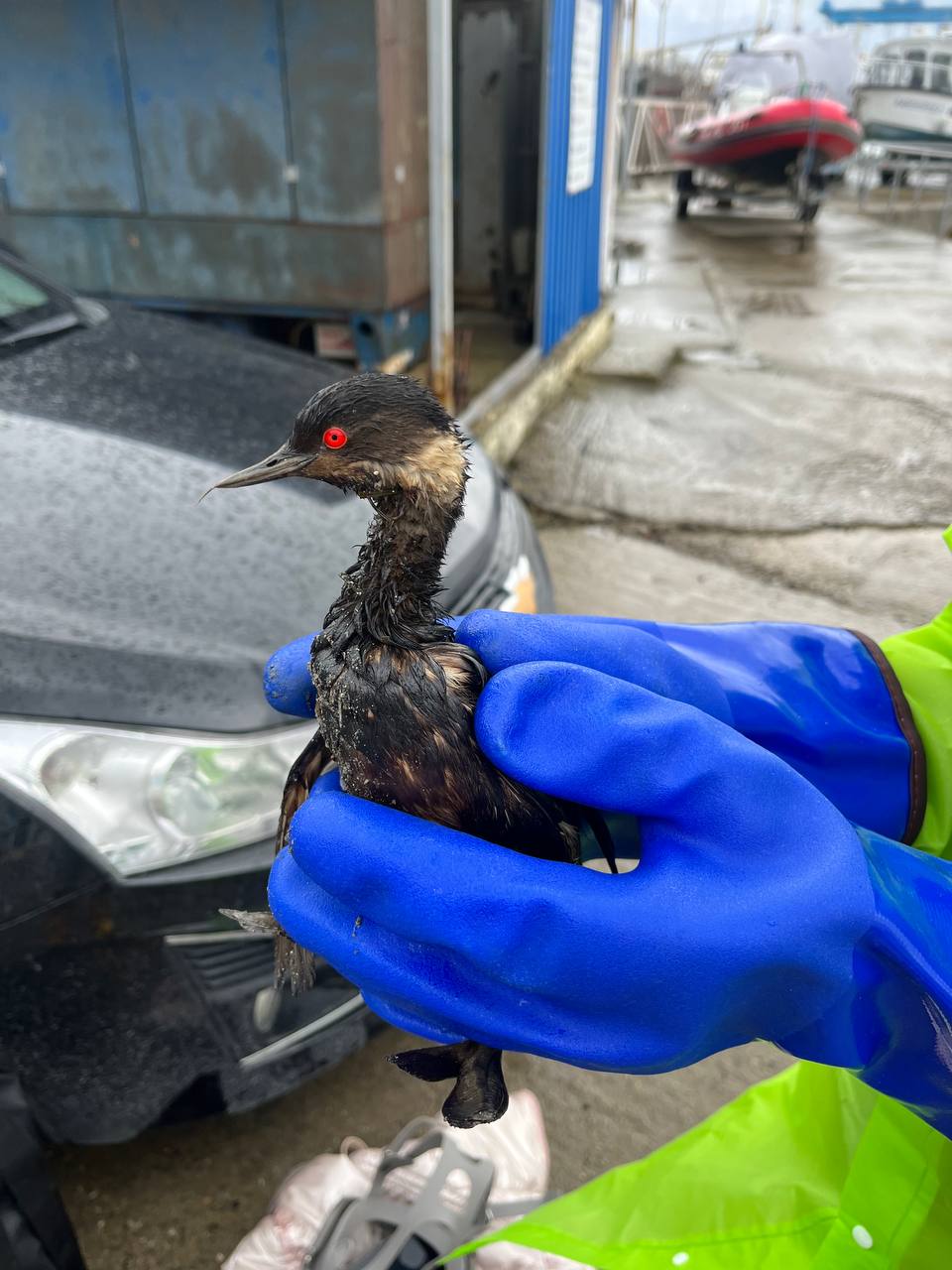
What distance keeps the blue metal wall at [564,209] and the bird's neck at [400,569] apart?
25.0 feet

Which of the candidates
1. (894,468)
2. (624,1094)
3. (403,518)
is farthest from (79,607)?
(894,468)

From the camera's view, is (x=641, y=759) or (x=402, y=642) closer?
(x=641, y=759)

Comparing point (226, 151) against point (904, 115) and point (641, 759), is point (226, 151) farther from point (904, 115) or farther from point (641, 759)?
point (904, 115)

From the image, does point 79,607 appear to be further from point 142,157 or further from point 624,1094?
point 142,157

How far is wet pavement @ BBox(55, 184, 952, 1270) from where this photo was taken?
8.38ft

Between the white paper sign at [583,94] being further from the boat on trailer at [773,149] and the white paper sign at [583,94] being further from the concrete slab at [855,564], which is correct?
the boat on trailer at [773,149]

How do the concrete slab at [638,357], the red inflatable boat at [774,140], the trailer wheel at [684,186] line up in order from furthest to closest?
the trailer wheel at [684,186] < the red inflatable boat at [774,140] < the concrete slab at [638,357]

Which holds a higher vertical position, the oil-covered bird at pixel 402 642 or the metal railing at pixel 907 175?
the oil-covered bird at pixel 402 642

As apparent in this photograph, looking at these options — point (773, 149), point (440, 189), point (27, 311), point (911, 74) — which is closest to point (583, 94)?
point (440, 189)

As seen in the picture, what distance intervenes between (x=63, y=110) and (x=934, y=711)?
23.3 ft

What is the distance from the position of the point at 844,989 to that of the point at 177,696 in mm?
1530

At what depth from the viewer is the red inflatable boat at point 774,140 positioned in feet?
66.8

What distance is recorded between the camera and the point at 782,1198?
1.59 meters

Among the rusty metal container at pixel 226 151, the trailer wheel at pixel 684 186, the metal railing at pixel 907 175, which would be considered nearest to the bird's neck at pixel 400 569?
the rusty metal container at pixel 226 151
